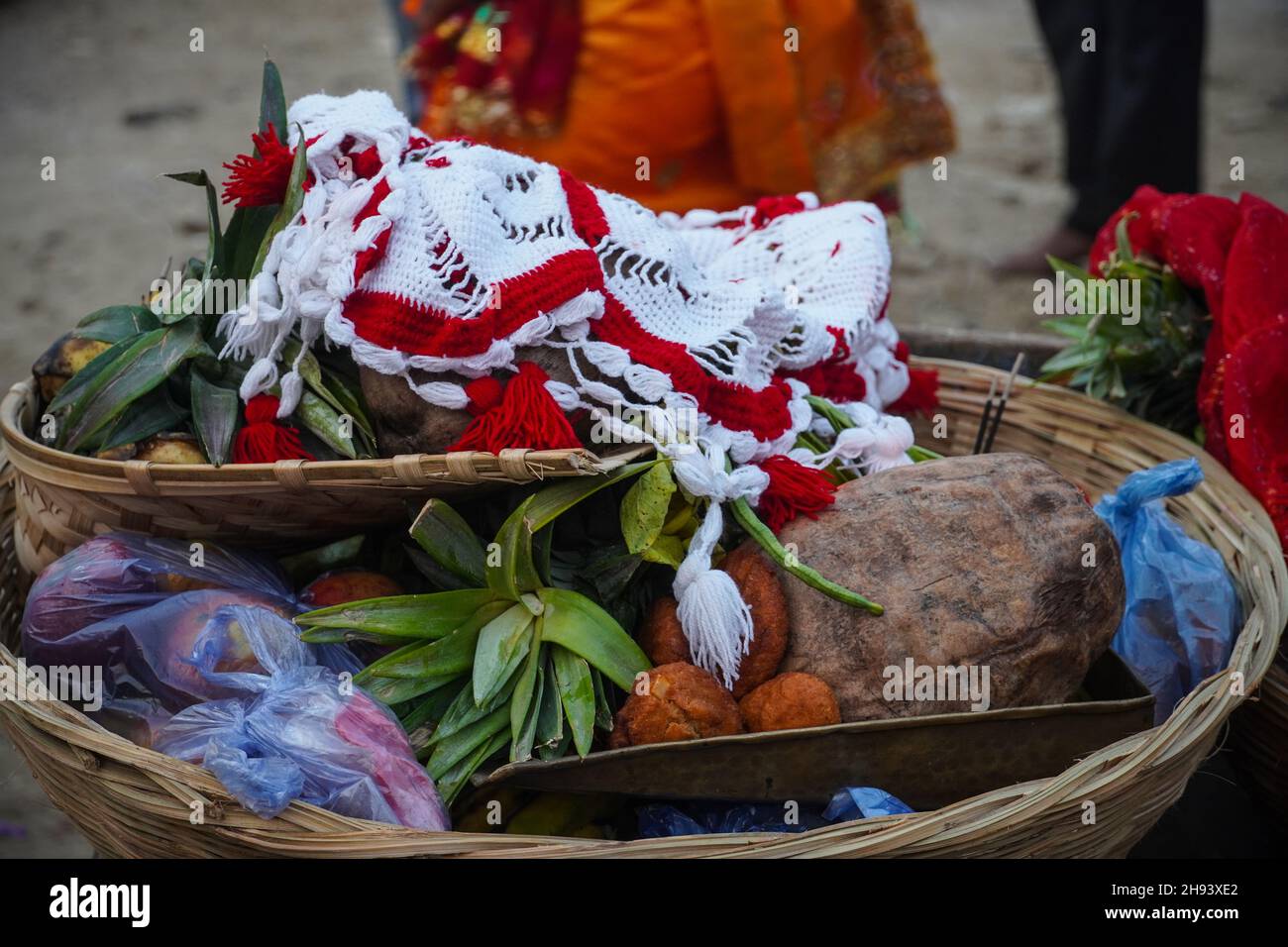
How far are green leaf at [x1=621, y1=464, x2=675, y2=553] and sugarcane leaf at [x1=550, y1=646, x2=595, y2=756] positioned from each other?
18 cm

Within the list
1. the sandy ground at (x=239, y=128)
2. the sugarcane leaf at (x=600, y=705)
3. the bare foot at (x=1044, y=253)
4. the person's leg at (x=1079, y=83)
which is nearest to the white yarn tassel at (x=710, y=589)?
the sugarcane leaf at (x=600, y=705)

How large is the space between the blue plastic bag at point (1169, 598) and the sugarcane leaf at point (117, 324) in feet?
5.16

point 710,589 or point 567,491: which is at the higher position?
point 567,491

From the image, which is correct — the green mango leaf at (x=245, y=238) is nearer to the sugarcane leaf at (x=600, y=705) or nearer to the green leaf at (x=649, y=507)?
the green leaf at (x=649, y=507)

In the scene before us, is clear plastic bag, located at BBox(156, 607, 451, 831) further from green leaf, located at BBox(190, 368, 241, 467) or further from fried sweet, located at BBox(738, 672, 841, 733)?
fried sweet, located at BBox(738, 672, 841, 733)

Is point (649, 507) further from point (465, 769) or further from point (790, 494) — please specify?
point (465, 769)

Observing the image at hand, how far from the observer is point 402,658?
1.67m

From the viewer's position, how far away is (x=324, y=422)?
1750mm

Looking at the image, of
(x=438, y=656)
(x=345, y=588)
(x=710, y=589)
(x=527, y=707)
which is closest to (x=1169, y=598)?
(x=710, y=589)

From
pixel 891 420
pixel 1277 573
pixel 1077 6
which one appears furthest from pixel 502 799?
pixel 1077 6

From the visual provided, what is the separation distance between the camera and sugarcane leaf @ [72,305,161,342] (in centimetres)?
192

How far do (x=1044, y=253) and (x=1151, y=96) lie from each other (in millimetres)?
809
